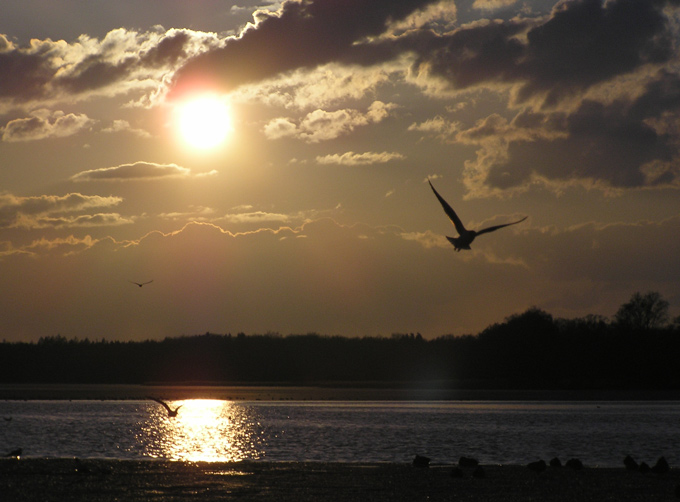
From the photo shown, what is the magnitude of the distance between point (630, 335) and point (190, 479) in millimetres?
122647

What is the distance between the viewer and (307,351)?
193 meters

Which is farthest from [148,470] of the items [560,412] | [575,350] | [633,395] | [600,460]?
[575,350]

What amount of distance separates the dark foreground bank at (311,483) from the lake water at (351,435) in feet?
20.5

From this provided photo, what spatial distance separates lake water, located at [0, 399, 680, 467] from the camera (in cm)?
4291

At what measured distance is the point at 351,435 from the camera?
54656mm

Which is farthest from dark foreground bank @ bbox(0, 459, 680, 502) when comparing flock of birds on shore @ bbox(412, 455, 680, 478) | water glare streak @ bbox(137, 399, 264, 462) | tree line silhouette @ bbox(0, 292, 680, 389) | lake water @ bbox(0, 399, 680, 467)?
tree line silhouette @ bbox(0, 292, 680, 389)

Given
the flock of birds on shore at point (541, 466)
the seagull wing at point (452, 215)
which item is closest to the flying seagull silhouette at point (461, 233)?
the seagull wing at point (452, 215)

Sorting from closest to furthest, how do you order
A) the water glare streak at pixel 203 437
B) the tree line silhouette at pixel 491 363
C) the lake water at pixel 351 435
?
the lake water at pixel 351 435, the water glare streak at pixel 203 437, the tree line silhouette at pixel 491 363

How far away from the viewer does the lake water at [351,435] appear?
141ft

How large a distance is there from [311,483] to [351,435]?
26.0 m

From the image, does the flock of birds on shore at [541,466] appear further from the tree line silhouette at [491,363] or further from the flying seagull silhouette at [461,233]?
the tree line silhouette at [491,363]

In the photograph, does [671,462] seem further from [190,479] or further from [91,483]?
[91,483]

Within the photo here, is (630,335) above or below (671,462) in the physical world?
above

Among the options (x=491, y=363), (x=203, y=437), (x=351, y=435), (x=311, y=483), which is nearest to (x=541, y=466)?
(x=311, y=483)
